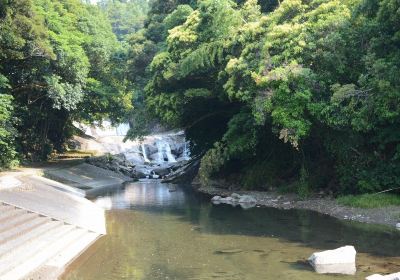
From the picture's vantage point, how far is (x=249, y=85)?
23.7 metres

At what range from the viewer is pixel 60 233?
52.9 feet

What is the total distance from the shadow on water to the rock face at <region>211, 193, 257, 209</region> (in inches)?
21.3

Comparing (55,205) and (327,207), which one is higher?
(55,205)

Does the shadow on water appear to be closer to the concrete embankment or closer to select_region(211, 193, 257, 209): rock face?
select_region(211, 193, 257, 209): rock face

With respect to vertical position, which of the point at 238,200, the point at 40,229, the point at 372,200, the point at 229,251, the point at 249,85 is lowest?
the point at 229,251

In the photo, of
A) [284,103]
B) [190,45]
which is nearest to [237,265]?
[284,103]

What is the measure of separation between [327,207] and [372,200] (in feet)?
7.21

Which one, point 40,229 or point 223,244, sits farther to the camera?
point 223,244

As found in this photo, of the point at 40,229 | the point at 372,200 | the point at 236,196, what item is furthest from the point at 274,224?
the point at 40,229

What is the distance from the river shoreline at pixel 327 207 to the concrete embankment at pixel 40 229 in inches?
350

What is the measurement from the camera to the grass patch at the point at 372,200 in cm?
2094

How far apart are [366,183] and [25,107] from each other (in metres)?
24.3

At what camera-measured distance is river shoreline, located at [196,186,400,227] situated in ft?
64.7

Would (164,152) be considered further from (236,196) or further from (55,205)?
(55,205)
